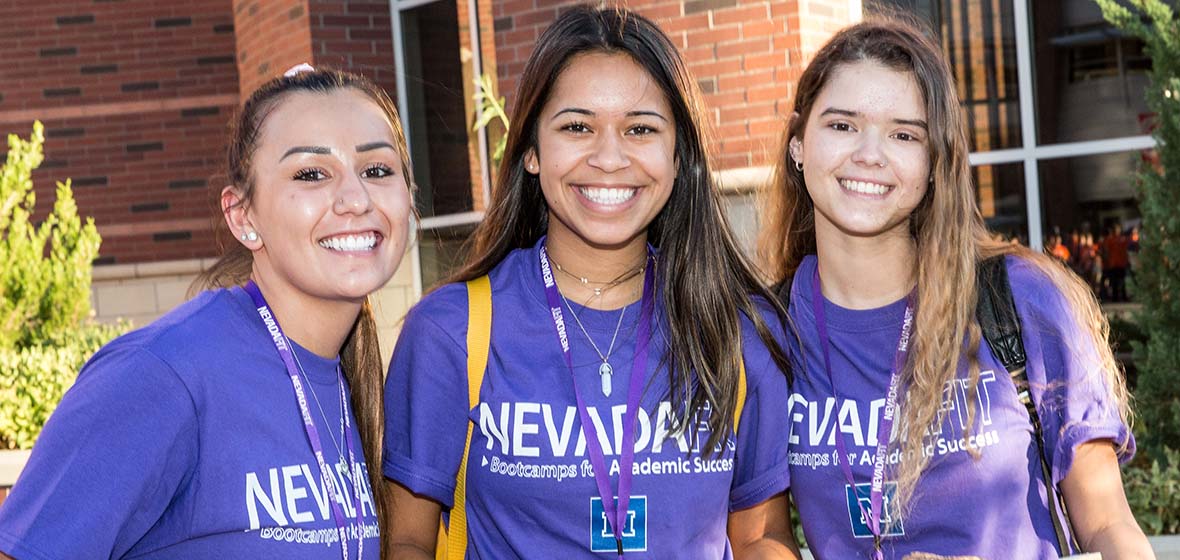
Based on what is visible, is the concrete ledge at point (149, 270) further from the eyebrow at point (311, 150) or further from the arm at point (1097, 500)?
the arm at point (1097, 500)

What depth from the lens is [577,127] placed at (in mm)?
2658

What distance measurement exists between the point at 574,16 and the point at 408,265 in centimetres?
691

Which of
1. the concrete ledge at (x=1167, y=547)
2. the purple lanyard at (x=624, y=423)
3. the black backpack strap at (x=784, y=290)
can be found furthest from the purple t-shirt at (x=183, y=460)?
the concrete ledge at (x=1167, y=547)

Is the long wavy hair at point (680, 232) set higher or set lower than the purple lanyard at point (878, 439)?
higher

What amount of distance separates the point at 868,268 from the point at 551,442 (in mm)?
909

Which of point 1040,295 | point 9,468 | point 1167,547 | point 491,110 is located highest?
point 491,110

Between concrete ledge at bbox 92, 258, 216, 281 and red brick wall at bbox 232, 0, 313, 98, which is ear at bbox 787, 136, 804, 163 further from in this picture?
concrete ledge at bbox 92, 258, 216, 281

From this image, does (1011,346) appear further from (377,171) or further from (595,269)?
(377,171)

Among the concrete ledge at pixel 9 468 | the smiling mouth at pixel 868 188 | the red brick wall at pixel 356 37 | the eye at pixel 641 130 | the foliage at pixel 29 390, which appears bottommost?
the concrete ledge at pixel 9 468

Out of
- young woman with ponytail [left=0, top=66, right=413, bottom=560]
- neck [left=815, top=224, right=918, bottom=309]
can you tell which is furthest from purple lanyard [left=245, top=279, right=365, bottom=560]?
neck [left=815, top=224, right=918, bottom=309]

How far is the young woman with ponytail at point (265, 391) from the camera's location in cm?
188

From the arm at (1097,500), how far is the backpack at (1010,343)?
0.12 ft

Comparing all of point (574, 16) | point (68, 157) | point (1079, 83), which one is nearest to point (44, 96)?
point (68, 157)

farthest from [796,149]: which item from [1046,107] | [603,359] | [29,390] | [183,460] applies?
[29,390]
